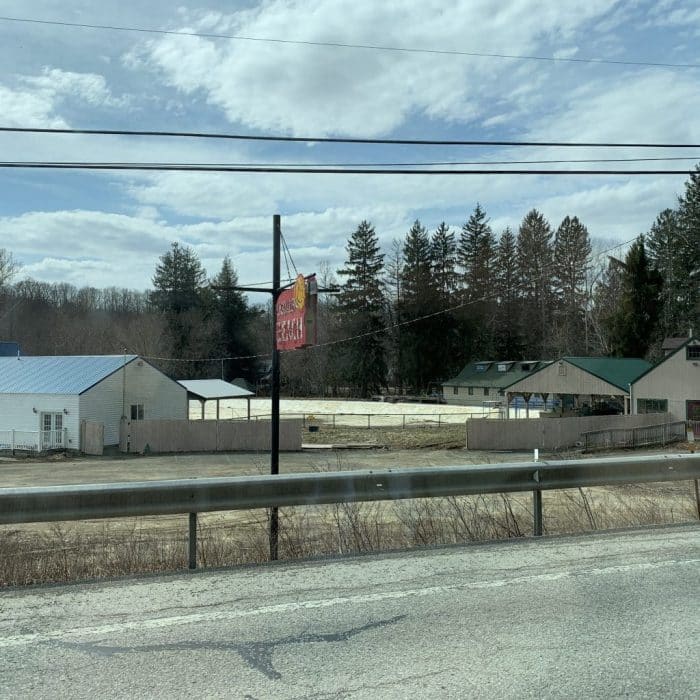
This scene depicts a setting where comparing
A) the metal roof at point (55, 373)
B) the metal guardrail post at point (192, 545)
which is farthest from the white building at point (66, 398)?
the metal guardrail post at point (192, 545)

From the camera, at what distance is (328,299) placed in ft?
318

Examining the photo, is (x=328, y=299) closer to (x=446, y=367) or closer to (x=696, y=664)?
(x=446, y=367)

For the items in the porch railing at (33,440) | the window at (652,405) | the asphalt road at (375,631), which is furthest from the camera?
the window at (652,405)

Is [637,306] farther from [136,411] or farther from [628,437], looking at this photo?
[136,411]

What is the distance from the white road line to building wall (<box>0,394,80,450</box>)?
34.7 m

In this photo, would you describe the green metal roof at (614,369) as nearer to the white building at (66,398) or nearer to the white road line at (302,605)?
the white building at (66,398)

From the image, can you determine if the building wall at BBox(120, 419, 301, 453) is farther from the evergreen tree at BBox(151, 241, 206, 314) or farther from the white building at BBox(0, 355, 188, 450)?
the evergreen tree at BBox(151, 241, 206, 314)

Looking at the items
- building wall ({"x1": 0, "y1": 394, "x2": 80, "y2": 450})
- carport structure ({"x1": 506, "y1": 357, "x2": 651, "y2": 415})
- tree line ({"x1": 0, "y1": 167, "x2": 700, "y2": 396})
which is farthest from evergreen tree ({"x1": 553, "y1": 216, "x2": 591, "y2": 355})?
building wall ({"x1": 0, "y1": 394, "x2": 80, "y2": 450})

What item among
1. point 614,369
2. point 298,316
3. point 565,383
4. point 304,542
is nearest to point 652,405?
point 614,369

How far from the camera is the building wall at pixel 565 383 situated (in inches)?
1903

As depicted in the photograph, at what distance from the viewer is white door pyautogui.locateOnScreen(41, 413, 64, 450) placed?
123ft

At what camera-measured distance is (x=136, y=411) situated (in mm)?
41562

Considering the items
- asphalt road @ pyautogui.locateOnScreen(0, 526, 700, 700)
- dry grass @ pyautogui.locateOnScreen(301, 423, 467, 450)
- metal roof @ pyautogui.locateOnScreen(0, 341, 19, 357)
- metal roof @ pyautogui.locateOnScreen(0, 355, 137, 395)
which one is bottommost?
dry grass @ pyautogui.locateOnScreen(301, 423, 467, 450)

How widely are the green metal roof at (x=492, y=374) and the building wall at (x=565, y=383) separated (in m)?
18.9
